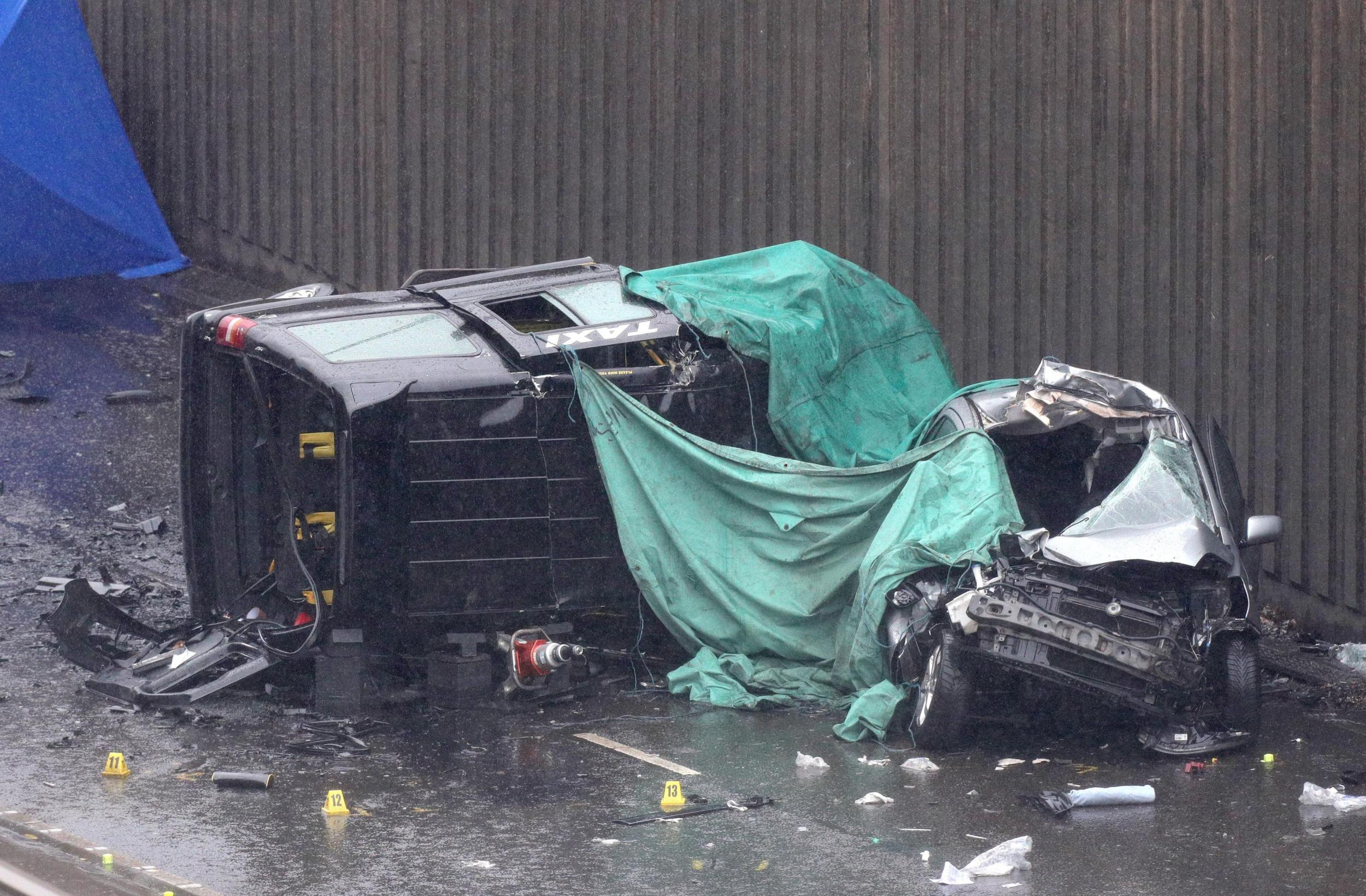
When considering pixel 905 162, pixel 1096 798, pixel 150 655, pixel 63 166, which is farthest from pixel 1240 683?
pixel 63 166

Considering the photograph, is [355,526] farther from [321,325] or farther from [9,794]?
[9,794]

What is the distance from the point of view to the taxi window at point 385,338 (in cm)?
834

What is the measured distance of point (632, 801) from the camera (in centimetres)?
675

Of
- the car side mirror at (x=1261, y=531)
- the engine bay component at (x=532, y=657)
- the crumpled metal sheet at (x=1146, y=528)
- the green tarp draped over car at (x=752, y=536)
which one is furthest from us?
the green tarp draped over car at (x=752, y=536)

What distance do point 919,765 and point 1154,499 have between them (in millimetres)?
1746

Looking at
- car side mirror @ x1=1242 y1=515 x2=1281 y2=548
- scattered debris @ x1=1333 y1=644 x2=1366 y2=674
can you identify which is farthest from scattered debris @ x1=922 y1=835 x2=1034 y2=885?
scattered debris @ x1=1333 y1=644 x2=1366 y2=674

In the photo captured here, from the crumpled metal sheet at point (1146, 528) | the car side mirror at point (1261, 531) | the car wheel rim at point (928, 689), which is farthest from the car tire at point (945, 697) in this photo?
the car side mirror at point (1261, 531)

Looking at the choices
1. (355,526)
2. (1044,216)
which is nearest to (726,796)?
(355,526)

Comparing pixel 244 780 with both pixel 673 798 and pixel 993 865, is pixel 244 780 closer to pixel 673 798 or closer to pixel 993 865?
pixel 673 798

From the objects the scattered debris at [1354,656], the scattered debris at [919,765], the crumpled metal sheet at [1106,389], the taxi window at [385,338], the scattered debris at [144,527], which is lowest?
the scattered debris at [1354,656]

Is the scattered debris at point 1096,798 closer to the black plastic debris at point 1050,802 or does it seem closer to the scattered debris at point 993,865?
the black plastic debris at point 1050,802

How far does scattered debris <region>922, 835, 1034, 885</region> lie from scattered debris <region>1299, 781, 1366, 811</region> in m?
1.57

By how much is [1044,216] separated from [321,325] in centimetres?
564

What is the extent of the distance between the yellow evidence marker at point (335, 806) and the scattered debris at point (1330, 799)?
4.12 m
